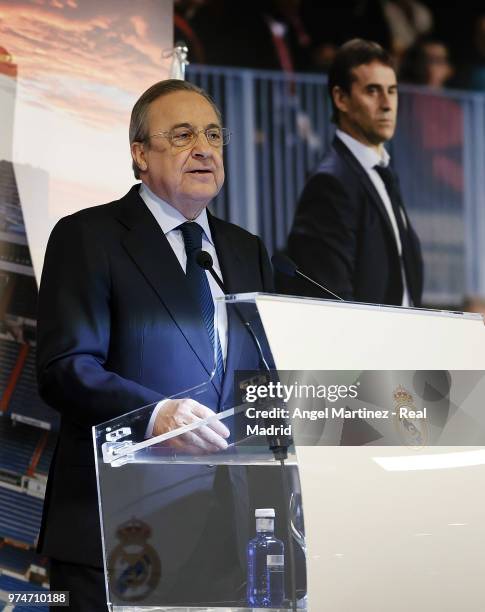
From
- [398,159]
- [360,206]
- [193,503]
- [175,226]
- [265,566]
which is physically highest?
[398,159]

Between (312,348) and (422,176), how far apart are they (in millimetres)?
2960

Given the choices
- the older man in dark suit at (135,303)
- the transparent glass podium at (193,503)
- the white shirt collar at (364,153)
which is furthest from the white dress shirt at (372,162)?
the transparent glass podium at (193,503)

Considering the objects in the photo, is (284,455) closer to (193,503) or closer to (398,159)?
(193,503)

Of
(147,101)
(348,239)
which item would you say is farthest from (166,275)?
(348,239)

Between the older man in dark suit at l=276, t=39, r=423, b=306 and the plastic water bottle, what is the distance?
2.23 metres

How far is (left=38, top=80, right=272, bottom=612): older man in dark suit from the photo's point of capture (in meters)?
2.09

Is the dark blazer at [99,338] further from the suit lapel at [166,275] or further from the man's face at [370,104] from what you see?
the man's face at [370,104]

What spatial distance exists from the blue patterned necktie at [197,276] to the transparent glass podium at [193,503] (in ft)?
1.67

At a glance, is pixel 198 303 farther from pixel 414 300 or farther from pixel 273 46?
pixel 273 46

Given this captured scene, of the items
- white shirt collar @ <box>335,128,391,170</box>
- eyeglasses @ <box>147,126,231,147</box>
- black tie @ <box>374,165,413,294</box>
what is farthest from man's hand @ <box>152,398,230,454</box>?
white shirt collar @ <box>335,128,391,170</box>

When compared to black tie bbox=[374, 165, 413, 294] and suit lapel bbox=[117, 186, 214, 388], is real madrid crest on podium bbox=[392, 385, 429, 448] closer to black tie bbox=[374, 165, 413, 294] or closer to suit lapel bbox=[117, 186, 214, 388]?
suit lapel bbox=[117, 186, 214, 388]

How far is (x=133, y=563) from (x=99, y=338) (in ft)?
1.90

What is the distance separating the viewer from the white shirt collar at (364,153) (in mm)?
4145

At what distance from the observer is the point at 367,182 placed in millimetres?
4113
